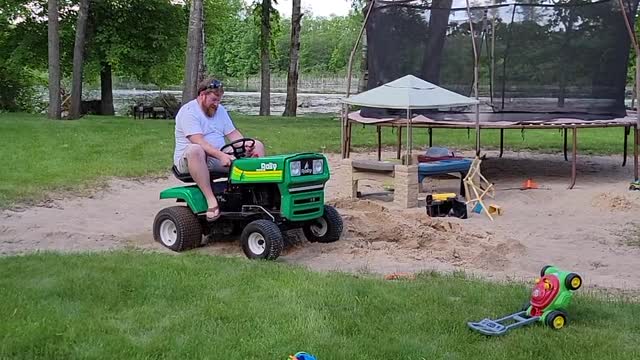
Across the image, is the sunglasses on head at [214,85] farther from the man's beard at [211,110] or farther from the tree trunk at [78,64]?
the tree trunk at [78,64]

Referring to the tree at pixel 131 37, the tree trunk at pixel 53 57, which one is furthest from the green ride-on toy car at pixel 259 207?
the tree at pixel 131 37

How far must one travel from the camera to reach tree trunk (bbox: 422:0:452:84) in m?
13.5

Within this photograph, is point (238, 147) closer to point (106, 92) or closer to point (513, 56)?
point (513, 56)

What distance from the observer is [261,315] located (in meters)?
4.20

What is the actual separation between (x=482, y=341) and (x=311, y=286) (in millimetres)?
1311

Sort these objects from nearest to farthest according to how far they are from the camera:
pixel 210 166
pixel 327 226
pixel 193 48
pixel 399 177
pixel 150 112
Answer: pixel 210 166 → pixel 327 226 → pixel 399 177 → pixel 193 48 → pixel 150 112

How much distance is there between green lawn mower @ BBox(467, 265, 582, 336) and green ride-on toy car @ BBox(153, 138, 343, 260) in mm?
2384

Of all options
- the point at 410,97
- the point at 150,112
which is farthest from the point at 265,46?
the point at 410,97

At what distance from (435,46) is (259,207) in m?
7.82

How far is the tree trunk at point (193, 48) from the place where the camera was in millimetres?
17766

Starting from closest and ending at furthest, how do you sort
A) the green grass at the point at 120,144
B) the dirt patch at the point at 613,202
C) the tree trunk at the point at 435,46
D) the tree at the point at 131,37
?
the dirt patch at the point at 613,202, the green grass at the point at 120,144, the tree trunk at the point at 435,46, the tree at the point at 131,37

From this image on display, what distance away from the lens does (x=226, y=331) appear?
12.8 ft

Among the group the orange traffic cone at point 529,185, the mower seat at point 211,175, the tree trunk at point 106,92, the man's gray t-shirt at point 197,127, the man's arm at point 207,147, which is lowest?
the orange traffic cone at point 529,185

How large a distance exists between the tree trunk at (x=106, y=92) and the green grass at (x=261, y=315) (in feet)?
82.4
